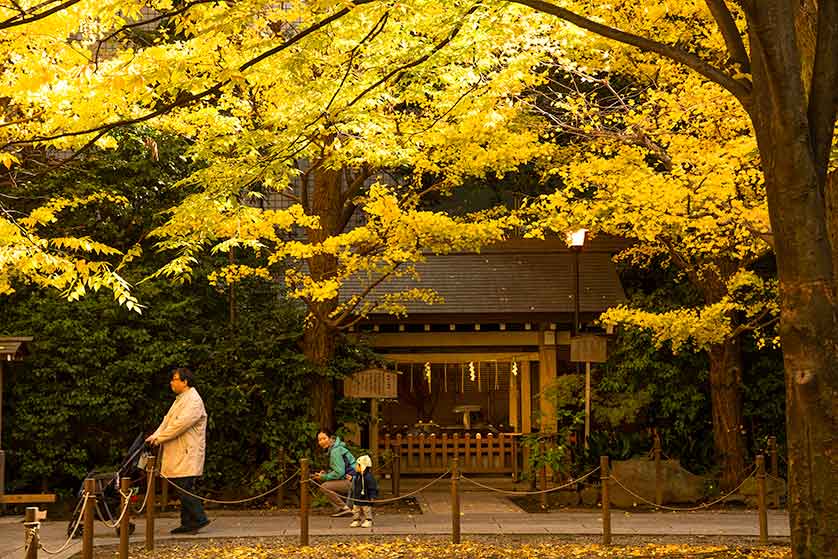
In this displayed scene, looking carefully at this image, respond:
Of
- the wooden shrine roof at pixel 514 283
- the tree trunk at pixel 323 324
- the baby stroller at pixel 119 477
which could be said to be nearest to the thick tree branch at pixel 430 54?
the baby stroller at pixel 119 477

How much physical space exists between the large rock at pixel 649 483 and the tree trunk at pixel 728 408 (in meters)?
0.83

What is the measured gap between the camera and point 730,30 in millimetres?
8781

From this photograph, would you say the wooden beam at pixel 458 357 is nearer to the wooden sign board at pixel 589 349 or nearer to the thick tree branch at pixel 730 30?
the wooden sign board at pixel 589 349

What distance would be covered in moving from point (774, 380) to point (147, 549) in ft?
35.9

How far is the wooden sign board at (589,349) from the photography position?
16141 millimetres

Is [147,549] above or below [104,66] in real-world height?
below

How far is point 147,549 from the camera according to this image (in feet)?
36.6

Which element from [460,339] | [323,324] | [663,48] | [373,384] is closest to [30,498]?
[323,324]

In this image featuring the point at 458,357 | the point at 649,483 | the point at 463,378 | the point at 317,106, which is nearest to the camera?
the point at 317,106

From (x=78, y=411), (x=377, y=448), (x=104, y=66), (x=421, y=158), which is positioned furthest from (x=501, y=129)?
(x=78, y=411)

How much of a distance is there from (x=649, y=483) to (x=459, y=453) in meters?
4.70

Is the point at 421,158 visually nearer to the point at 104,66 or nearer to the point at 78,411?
the point at 104,66

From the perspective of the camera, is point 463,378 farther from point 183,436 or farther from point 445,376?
point 183,436

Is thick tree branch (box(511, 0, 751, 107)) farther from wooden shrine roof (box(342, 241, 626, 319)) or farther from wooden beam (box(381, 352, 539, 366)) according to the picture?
wooden beam (box(381, 352, 539, 366))
